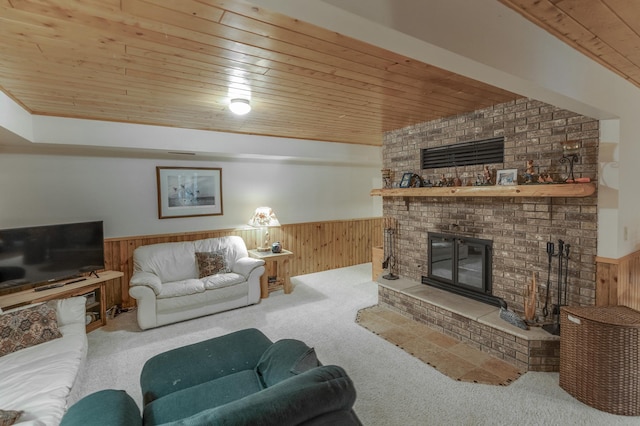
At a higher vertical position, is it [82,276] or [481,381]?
[82,276]

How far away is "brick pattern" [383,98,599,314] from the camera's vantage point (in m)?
2.66

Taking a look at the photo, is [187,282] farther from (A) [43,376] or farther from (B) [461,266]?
(B) [461,266]

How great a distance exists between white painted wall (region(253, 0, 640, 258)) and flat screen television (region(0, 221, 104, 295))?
382 cm

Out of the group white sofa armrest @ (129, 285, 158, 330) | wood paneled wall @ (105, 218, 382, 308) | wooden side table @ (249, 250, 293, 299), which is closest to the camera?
white sofa armrest @ (129, 285, 158, 330)

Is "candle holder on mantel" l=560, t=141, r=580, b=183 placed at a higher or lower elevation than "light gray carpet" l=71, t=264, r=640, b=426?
higher

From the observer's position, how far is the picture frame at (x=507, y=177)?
3.04 m

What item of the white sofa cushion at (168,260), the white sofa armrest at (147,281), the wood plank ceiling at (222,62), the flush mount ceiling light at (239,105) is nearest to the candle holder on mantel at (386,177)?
the wood plank ceiling at (222,62)

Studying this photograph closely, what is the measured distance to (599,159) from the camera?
2555mm

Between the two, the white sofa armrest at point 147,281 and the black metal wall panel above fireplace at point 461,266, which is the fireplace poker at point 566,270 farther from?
the white sofa armrest at point 147,281

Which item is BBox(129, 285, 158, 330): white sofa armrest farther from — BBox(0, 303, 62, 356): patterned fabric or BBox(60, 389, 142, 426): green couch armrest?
BBox(60, 389, 142, 426): green couch armrest

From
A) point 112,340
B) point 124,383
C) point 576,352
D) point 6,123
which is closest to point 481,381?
point 576,352

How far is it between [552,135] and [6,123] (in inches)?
A: 187

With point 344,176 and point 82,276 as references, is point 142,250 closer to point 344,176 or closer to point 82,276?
point 82,276

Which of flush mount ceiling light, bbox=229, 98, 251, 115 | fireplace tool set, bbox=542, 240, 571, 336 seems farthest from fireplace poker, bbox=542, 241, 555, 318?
flush mount ceiling light, bbox=229, 98, 251, 115
